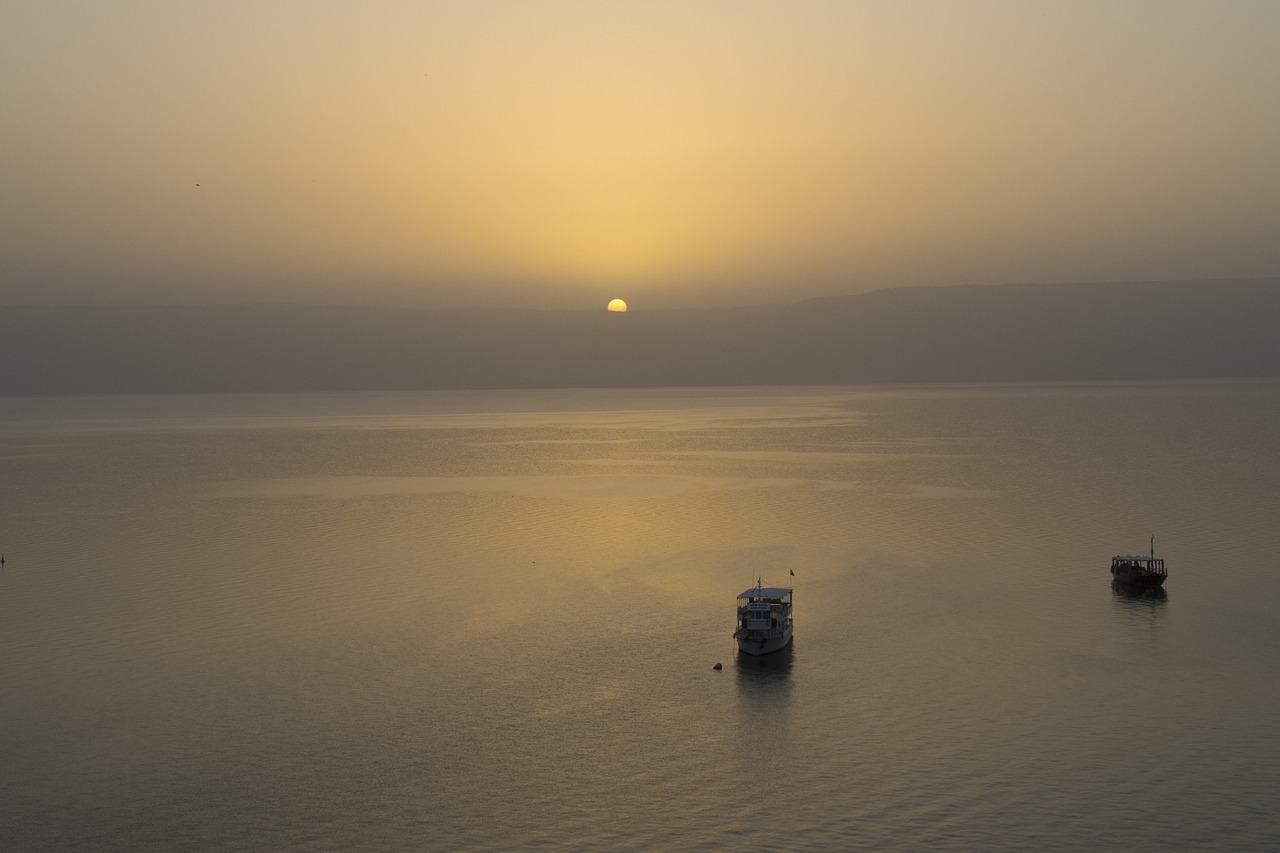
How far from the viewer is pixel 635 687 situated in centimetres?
5975

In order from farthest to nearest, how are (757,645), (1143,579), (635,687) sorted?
1. (1143,579)
2. (757,645)
3. (635,687)

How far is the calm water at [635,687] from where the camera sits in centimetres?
4409

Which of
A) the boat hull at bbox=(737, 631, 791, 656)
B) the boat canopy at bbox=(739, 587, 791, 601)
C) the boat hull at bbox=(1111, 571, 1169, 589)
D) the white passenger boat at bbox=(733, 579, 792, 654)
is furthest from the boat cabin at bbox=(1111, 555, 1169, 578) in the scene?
the boat hull at bbox=(737, 631, 791, 656)

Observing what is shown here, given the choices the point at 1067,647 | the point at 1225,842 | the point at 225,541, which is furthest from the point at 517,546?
the point at 1225,842

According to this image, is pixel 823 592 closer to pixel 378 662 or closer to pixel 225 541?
pixel 378 662

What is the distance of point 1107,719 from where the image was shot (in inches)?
2152

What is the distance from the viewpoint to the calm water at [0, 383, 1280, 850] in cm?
4409

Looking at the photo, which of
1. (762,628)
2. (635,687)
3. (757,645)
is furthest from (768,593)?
(635,687)

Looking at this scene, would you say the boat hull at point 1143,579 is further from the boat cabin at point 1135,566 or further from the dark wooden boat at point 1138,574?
the boat cabin at point 1135,566

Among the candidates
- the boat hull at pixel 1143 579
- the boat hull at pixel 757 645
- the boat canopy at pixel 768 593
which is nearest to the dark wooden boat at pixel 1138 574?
the boat hull at pixel 1143 579

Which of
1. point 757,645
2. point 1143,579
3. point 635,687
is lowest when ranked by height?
point 635,687

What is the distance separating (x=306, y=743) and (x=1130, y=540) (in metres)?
83.7

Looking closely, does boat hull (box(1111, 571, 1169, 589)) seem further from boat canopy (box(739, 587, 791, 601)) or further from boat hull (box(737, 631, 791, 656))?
boat hull (box(737, 631, 791, 656))

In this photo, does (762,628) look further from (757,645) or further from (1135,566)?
(1135,566)
